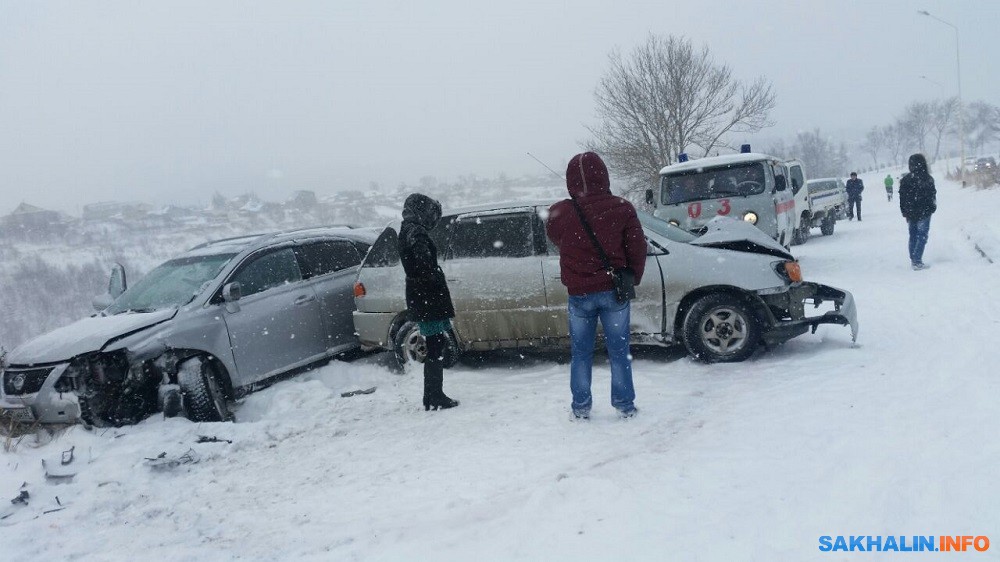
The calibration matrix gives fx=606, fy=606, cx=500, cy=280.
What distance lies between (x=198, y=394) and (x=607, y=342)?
359cm

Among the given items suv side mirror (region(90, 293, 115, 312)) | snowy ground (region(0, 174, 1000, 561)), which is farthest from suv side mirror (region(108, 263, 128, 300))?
snowy ground (region(0, 174, 1000, 561))

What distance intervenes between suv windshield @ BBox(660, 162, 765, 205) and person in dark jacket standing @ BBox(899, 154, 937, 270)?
6.84 ft

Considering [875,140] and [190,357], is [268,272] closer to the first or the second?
[190,357]

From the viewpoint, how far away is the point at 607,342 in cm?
431

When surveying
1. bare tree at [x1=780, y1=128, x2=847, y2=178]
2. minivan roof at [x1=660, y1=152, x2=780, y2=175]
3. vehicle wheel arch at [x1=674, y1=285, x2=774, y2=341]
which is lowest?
vehicle wheel arch at [x1=674, y1=285, x2=774, y2=341]

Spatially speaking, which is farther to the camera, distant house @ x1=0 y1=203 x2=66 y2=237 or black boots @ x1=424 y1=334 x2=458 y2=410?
distant house @ x1=0 y1=203 x2=66 y2=237

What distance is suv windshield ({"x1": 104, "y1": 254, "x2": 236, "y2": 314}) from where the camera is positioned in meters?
6.04

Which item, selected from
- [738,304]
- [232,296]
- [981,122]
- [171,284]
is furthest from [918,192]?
[981,122]

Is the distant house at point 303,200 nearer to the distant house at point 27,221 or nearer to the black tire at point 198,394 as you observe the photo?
the distant house at point 27,221

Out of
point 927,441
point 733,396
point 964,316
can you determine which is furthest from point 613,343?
point 964,316

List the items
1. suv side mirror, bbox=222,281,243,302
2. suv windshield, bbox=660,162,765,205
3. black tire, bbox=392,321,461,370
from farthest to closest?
suv windshield, bbox=660,162,765,205, black tire, bbox=392,321,461,370, suv side mirror, bbox=222,281,243,302

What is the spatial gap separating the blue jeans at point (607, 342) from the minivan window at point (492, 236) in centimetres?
180

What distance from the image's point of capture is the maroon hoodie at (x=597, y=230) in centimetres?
412

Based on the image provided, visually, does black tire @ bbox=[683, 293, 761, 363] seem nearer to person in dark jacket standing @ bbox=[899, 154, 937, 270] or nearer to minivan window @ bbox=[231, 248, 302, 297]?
minivan window @ bbox=[231, 248, 302, 297]
